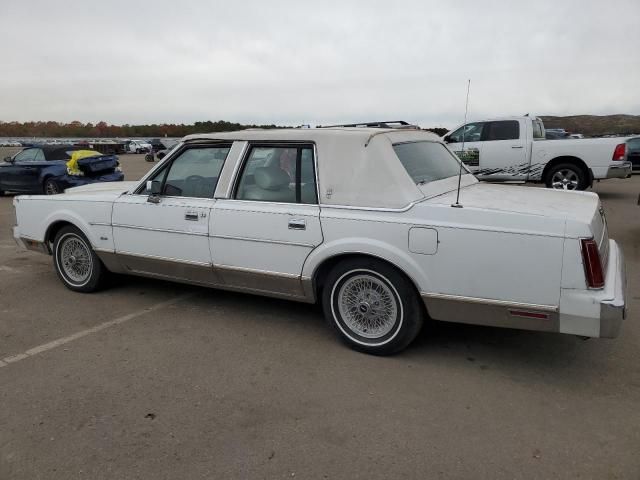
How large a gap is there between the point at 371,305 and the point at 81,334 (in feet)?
7.98

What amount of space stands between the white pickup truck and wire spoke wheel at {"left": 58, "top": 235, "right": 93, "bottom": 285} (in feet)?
27.9

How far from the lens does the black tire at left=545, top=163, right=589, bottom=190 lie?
11.6 m

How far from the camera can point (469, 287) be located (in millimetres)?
3406

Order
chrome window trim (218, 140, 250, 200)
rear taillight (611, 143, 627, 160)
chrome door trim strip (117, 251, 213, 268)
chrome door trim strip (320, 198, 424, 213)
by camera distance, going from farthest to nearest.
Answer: rear taillight (611, 143, 627, 160) → chrome door trim strip (117, 251, 213, 268) → chrome window trim (218, 140, 250, 200) → chrome door trim strip (320, 198, 424, 213)

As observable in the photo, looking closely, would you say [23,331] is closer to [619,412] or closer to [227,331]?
[227,331]

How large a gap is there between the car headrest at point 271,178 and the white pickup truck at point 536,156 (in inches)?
319

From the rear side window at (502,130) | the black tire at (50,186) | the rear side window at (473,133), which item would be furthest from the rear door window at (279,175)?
the black tire at (50,186)

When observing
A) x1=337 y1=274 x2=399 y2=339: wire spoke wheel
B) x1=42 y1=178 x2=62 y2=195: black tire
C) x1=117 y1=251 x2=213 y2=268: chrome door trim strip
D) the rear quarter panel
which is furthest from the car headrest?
x1=42 y1=178 x2=62 y2=195: black tire

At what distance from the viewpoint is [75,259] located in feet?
17.9

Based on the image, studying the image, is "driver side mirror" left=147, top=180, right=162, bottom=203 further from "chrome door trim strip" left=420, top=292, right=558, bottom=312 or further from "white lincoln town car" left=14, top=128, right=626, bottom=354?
"chrome door trim strip" left=420, top=292, right=558, bottom=312

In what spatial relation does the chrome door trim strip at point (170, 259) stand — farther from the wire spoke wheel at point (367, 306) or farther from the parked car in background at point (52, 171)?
the parked car in background at point (52, 171)

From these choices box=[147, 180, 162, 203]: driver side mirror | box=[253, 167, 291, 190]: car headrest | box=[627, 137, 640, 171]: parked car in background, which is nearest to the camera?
box=[253, 167, 291, 190]: car headrest

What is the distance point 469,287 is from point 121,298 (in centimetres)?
352

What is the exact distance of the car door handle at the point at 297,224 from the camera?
155 inches
